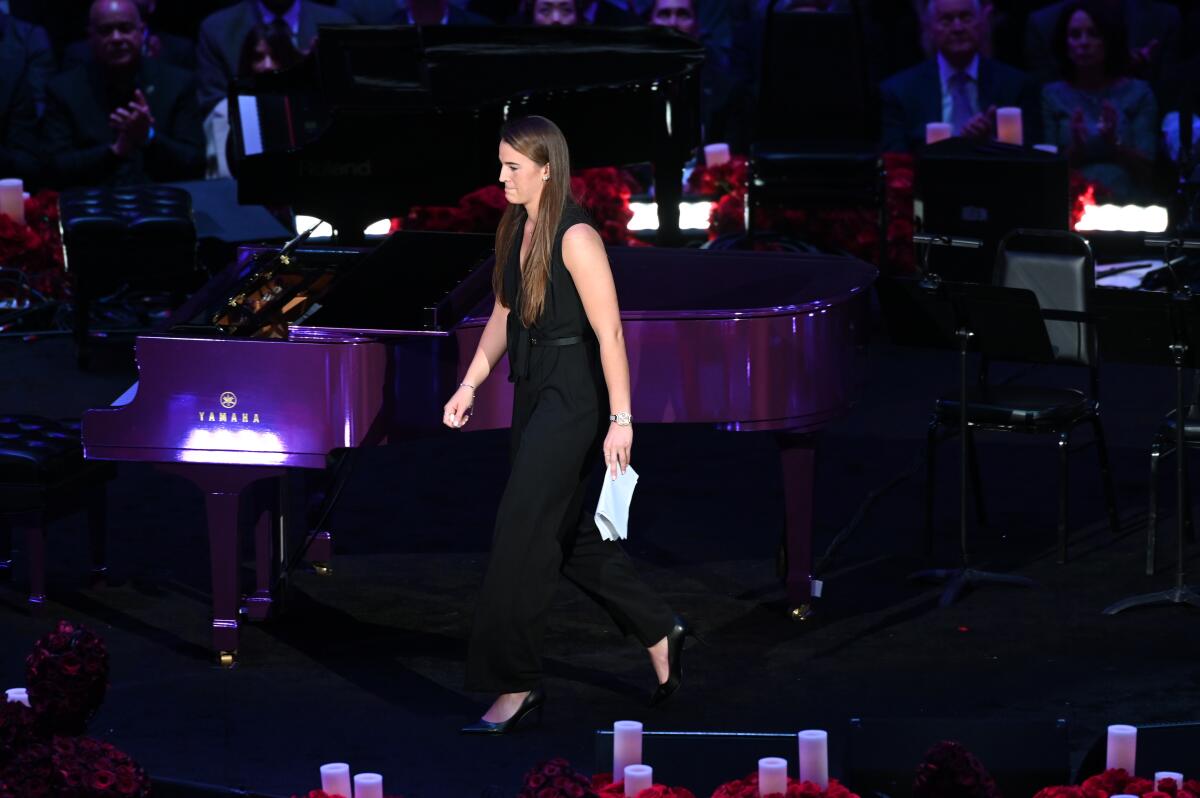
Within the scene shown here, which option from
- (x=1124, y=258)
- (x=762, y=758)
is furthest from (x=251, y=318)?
(x=1124, y=258)

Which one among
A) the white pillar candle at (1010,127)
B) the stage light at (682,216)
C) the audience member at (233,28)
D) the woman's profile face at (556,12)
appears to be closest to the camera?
the white pillar candle at (1010,127)

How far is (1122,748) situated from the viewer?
3.62 m

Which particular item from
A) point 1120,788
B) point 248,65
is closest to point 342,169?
point 248,65

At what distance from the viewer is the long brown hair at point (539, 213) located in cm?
477

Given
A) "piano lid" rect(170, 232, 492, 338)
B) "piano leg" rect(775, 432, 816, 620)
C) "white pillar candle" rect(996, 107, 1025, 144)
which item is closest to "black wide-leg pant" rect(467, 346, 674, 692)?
"piano lid" rect(170, 232, 492, 338)

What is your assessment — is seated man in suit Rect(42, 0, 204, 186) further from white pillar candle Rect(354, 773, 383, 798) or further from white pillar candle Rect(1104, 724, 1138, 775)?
white pillar candle Rect(1104, 724, 1138, 775)

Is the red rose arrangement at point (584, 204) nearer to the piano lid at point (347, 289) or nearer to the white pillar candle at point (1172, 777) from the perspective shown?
the piano lid at point (347, 289)

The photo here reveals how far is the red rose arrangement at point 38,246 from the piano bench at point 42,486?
3456 millimetres

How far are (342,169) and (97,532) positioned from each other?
1814 mm

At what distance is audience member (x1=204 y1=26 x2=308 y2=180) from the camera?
9844mm

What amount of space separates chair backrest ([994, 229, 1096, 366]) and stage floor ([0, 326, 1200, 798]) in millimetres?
561

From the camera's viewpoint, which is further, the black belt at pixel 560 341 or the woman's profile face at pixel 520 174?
the black belt at pixel 560 341

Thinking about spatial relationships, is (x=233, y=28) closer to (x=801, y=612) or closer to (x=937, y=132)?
(x=937, y=132)

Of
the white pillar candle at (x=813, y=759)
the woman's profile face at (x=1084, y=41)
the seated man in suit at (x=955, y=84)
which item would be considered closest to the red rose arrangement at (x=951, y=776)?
the white pillar candle at (x=813, y=759)
